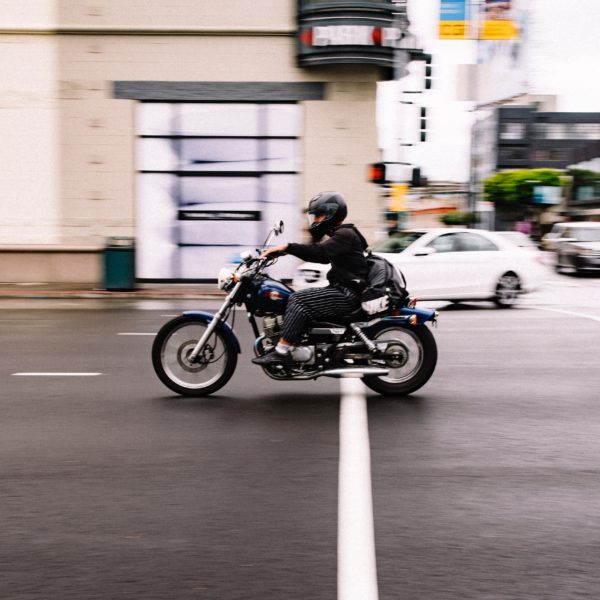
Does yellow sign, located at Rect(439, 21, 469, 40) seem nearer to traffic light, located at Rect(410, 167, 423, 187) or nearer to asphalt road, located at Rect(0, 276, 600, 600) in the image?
traffic light, located at Rect(410, 167, 423, 187)

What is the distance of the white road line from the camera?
3.45m

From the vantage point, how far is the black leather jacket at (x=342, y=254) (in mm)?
6926

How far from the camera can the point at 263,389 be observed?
25.3 feet

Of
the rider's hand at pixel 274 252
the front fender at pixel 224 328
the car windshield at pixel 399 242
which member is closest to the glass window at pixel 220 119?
the car windshield at pixel 399 242

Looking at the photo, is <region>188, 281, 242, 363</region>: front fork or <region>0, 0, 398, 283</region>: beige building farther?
<region>0, 0, 398, 283</region>: beige building

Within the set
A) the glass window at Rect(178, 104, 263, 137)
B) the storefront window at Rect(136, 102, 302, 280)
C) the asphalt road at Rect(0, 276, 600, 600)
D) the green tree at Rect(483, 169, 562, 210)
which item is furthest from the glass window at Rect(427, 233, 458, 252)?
the green tree at Rect(483, 169, 562, 210)

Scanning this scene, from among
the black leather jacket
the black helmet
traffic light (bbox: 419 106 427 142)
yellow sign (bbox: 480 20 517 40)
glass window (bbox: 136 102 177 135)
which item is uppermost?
yellow sign (bbox: 480 20 517 40)

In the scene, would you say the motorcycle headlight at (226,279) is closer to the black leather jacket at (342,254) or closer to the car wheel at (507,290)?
the black leather jacket at (342,254)

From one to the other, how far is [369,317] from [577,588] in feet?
12.8

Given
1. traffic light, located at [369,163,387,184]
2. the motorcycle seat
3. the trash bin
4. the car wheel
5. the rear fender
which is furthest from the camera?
traffic light, located at [369,163,387,184]

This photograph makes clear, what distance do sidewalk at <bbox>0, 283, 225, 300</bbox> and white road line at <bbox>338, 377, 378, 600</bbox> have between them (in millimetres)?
11291

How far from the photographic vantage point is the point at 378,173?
61.4 feet

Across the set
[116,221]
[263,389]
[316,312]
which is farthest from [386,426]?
[116,221]

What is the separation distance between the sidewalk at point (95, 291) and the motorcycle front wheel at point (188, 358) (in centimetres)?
1022
